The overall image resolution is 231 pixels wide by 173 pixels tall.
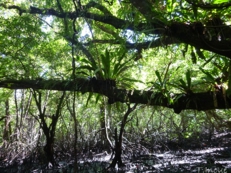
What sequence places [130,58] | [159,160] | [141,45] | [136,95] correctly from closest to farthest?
[136,95]
[141,45]
[130,58]
[159,160]

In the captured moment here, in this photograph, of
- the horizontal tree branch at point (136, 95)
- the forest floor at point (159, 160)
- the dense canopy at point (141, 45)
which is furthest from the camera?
the forest floor at point (159, 160)

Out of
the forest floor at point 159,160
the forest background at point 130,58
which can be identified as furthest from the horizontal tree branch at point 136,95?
the forest floor at point 159,160

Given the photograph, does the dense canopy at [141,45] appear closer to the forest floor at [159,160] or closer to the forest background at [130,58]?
the forest background at [130,58]

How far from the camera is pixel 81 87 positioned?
160 inches

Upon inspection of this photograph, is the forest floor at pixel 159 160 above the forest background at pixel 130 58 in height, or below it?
below

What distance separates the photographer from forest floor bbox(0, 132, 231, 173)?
414 centimetres

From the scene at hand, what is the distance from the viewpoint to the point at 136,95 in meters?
3.99

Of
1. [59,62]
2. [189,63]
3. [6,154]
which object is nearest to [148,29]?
[189,63]

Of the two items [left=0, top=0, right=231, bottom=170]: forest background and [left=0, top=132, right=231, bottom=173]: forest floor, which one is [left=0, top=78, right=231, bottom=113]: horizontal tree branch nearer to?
[left=0, top=0, right=231, bottom=170]: forest background

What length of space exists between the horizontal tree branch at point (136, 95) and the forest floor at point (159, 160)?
0.96 metres

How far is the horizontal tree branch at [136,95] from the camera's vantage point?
11.4ft

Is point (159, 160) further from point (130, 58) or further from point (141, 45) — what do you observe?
point (141, 45)

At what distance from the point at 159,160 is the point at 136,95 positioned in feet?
6.95

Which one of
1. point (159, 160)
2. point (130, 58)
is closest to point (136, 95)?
point (130, 58)
